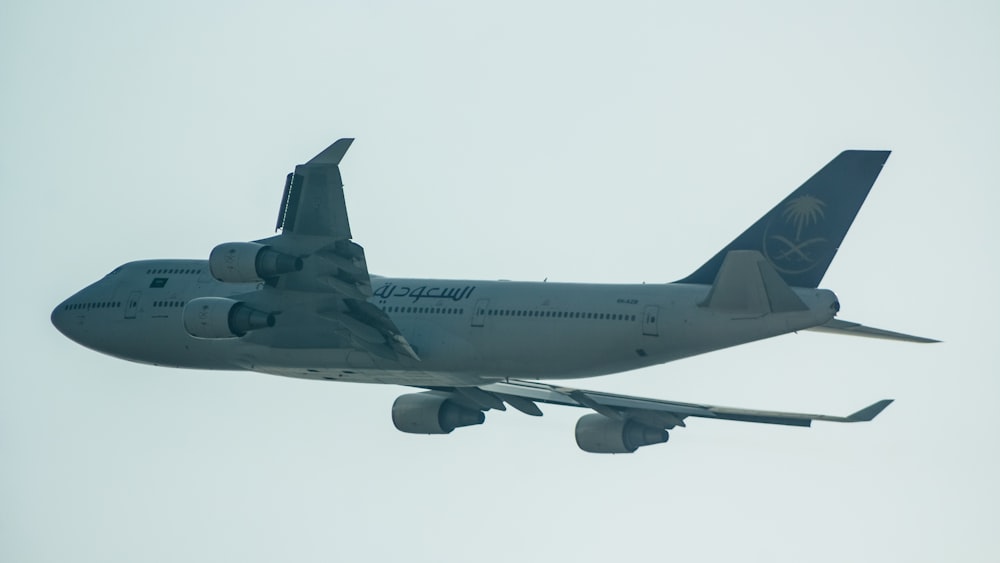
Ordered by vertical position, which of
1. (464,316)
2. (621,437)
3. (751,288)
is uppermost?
(464,316)

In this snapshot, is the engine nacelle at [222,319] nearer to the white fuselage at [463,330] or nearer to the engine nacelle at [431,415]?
the white fuselage at [463,330]

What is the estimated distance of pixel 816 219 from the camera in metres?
42.6

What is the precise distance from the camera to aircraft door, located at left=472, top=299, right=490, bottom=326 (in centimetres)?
4575

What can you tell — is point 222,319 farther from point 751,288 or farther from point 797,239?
point 797,239

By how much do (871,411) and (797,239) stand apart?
15.7 feet

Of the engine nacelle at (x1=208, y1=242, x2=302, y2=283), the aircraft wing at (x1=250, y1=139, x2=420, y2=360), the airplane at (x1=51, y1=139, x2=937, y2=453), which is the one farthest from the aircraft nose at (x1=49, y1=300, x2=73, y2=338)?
the engine nacelle at (x1=208, y1=242, x2=302, y2=283)

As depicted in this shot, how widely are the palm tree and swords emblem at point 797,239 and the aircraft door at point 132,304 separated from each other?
19160 mm

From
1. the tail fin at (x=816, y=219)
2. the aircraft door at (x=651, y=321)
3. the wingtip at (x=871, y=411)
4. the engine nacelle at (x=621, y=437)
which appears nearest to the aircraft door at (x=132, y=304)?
the engine nacelle at (x=621, y=437)

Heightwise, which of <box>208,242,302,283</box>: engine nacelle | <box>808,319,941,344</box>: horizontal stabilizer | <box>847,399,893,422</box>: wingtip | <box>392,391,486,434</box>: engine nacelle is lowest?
<box>847,399,893,422</box>: wingtip

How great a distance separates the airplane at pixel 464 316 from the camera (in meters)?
41.8

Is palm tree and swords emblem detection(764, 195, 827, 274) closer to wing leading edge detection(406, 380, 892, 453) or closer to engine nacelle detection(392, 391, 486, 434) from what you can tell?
wing leading edge detection(406, 380, 892, 453)

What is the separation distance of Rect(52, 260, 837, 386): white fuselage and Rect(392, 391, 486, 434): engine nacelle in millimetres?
4116

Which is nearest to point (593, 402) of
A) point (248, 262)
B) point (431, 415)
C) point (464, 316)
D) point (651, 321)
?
point (431, 415)

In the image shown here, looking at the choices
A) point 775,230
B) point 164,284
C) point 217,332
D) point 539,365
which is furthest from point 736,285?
point 164,284
